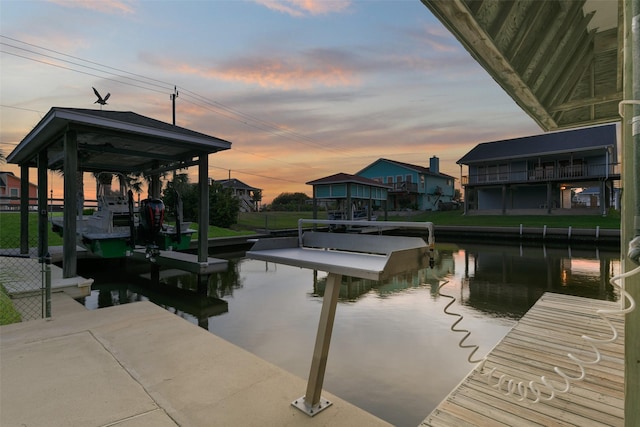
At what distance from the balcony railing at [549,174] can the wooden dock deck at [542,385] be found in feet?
85.7

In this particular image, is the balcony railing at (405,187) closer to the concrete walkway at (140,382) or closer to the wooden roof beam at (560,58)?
the wooden roof beam at (560,58)

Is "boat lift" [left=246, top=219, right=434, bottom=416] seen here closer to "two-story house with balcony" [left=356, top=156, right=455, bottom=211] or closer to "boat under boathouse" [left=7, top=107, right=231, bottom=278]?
"boat under boathouse" [left=7, top=107, right=231, bottom=278]

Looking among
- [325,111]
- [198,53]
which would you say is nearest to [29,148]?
[198,53]

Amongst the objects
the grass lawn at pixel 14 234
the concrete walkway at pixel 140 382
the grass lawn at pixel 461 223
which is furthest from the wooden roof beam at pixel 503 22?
the grass lawn at pixel 14 234

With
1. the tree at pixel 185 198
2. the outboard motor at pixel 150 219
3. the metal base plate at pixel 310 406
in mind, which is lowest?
the metal base plate at pixel 310 406

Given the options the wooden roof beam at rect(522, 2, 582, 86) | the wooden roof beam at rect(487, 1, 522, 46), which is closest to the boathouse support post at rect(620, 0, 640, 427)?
the wooden roof beam at rect(487, 1, 522, 46)

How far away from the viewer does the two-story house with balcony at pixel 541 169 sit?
25375mm

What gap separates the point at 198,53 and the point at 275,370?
45.1 feet

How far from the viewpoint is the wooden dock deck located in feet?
9.08

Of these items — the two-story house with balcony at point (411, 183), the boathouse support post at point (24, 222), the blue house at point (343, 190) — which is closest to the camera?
the boathouse support post at point (24, 222)

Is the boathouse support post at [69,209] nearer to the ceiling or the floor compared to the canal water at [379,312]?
nearer to the ceiling

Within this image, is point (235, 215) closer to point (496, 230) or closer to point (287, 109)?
point (287, 109)

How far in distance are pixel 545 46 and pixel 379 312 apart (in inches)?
216

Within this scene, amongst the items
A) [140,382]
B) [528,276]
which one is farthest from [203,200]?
[528,276]
